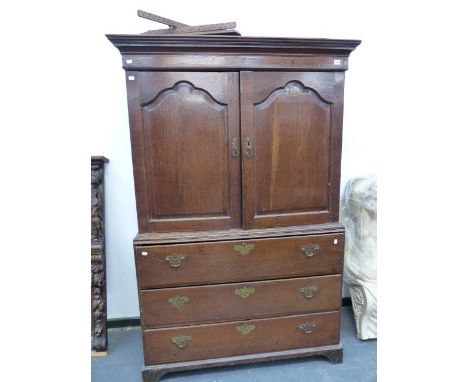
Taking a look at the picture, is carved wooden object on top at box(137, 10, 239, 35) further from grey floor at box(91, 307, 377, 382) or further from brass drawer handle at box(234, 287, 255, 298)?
grey floor at box(91, 307, 377, 382)

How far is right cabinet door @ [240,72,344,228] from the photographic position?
131 cm

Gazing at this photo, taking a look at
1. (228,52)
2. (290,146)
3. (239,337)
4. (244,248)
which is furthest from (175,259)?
(228,52)

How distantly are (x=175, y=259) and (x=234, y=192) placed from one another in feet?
1.47

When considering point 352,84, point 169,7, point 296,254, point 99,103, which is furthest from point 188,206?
point 352,84

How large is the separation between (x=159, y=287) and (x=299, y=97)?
1.20m

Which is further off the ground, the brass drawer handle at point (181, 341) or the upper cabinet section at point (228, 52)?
the upper cabinet section at point (228, 52)

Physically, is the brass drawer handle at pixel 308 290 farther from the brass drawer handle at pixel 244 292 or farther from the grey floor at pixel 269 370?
the grey floor at pixel 269 370

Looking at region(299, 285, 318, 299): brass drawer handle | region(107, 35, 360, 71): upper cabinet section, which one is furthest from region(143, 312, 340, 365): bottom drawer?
region(107, 35, 360, 71): upper cabinet section

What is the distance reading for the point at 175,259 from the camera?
1.33 m

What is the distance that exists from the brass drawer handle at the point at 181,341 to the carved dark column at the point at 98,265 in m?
0.58

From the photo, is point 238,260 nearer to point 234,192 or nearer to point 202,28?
point 234,192

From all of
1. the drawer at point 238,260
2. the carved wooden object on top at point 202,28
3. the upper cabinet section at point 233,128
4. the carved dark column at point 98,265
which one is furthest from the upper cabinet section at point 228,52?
the drawer at point 238,260

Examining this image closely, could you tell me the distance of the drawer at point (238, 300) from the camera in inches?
53.9

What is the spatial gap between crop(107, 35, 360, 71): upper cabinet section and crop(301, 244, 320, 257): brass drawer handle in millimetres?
902
